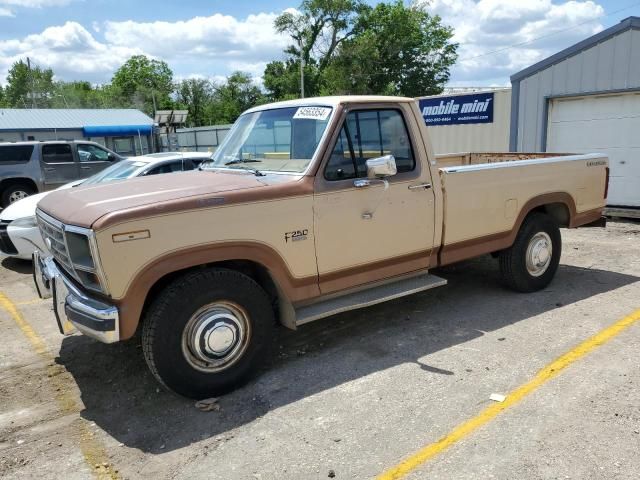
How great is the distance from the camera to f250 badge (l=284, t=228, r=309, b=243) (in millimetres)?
3910

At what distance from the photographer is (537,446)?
307 cm

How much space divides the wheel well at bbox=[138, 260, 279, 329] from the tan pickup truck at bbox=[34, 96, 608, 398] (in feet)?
0.04

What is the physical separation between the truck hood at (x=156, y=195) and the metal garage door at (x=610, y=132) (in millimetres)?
8898

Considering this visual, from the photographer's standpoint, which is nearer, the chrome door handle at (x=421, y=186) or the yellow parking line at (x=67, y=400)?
the yellow parking line at (x=67, y=400)

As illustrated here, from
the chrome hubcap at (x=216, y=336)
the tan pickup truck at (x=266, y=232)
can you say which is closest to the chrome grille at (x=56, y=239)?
the tan pickup truck at (x=266, y=232)

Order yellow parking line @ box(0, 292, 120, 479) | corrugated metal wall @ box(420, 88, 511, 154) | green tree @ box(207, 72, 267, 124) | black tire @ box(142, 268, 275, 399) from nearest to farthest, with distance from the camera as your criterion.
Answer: yellow parking line @ box(0, 292, 120, 479), black tire @ box(142, 268, 275, 399), corrugated metal wall @ box(420, 88, 511, 154), green tree @ box(207, 72, 267, 124)

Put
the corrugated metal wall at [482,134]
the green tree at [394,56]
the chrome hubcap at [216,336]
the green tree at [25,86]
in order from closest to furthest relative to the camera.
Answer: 1. the chrome hubcap at [216,336]
2. the corrugated metal wall at [482,134]
3. the green tree at [394,56]
4. the green tree at [25,86]

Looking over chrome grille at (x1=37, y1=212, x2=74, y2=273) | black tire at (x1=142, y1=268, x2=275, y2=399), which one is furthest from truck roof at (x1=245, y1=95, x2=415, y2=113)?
chrome grille at (x1=37, y1=212, x2=74, y2=273)

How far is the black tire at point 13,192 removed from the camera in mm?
13516

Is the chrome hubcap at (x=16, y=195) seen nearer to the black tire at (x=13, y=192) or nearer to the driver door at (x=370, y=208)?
the black tire at (x=13, y=192)

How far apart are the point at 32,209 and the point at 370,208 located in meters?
5.61

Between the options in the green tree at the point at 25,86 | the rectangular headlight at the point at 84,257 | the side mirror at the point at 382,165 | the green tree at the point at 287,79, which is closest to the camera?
the rectangular headlight at the point at 84,257

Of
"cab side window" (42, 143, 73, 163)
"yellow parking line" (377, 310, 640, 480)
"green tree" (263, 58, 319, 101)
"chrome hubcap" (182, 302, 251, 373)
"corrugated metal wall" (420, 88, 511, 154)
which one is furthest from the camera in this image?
"green tree" (263, 58, 319, 101)

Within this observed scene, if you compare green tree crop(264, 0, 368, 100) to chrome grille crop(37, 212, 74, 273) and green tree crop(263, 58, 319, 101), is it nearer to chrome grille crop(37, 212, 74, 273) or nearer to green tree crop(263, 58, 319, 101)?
green tree crop(263, 58, 319, 101)
